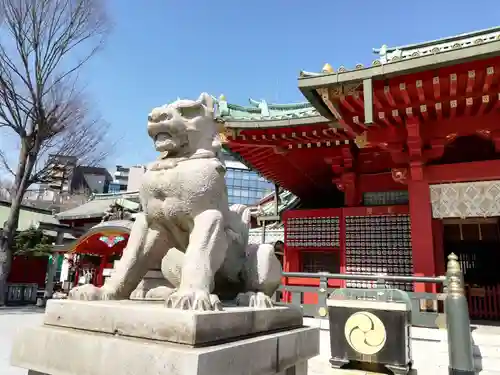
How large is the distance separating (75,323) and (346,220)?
727 cm

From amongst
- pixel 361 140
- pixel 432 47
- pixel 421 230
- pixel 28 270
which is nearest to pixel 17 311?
pixel 28 270

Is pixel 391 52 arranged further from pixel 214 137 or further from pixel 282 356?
pixel 282 356

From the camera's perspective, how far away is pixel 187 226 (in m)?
2.38

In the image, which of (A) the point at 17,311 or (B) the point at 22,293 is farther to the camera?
(B) the point at 22,293

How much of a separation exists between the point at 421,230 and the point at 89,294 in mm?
6088

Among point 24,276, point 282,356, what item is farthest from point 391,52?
point 24,276

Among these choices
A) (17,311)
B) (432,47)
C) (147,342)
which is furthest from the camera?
(17,311)

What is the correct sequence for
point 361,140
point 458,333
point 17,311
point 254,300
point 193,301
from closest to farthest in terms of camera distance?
point 193,301 < point 254,300 < point 458,333 < point 361,140 < point 17,311

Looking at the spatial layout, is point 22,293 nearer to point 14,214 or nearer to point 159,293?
point 14,214

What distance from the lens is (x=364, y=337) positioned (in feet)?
14.6

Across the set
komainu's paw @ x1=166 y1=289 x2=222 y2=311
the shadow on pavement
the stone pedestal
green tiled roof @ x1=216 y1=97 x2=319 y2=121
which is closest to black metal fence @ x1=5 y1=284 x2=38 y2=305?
the shadow on pavement

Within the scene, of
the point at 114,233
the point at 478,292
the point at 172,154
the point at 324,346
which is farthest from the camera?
the point at 114,233

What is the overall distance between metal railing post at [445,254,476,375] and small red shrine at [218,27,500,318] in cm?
218

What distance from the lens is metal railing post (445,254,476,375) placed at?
157 inches
